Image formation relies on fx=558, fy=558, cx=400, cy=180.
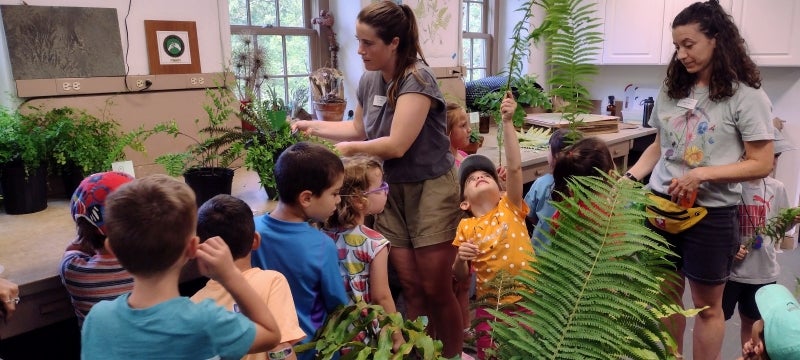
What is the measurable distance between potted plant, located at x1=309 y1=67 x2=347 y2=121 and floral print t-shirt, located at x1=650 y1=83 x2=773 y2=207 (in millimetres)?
1668

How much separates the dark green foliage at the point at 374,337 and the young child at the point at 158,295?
17 centimetres

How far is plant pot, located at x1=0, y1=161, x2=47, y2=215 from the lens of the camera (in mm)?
1772

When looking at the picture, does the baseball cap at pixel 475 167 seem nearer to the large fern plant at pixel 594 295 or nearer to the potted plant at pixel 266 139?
the potted plant at pixel 266 139

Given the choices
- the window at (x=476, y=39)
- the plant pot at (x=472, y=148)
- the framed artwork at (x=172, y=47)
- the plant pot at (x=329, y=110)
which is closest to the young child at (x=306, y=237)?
the framed artwork at (x=172, y=47)

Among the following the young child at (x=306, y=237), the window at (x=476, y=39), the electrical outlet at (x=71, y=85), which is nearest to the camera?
the young child at (x=306, y=237)

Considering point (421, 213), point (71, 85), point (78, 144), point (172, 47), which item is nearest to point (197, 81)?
point (172, 47)

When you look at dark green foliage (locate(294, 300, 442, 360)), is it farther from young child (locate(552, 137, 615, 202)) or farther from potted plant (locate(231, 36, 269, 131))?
potted plant (locate(231, 36, 269, 131))

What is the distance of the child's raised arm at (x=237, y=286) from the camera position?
807 millimetres

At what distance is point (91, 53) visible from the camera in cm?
211

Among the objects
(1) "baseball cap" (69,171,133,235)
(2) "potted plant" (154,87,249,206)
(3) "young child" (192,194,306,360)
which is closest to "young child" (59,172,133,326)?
(1) "baseball cap" (69,171,133,235)

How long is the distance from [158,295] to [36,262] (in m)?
0.86

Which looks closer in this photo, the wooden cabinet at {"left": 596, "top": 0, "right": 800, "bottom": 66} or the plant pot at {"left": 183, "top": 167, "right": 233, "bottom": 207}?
the plant pot at {"left": 183, "top": 167, "right": 233, "bottom": 207}

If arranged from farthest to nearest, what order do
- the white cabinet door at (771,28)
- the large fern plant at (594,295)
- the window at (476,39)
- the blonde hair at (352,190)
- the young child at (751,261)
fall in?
the window at (476,39) < the white cabinet door at (771,28) < the young child at (751,261) < the blonde hair at (352,190) < the large fern plant at (594,295)

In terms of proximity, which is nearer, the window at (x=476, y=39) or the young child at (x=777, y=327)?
the young child at (x=777, y=327)
